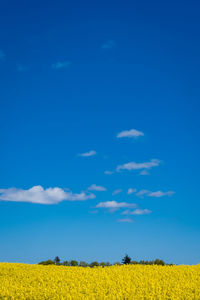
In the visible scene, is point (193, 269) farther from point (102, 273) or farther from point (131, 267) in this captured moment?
point (102, 273)

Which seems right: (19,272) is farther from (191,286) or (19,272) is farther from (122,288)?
(191,286)

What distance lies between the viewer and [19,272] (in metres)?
18.3

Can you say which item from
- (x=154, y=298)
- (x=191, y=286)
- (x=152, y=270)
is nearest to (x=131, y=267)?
(x=152, y=270)

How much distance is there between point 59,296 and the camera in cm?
1230

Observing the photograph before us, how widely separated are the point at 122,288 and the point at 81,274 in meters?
3.71

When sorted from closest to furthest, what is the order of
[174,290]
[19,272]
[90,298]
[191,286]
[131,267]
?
1. [90,298]
2. [174,290]
3. [191,286]
4. [19,272]
5. [131,267]

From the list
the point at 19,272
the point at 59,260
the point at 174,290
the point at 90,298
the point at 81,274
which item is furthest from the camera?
the point at 59,260

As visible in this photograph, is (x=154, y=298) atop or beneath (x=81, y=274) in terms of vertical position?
beneath

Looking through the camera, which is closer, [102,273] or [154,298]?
[154,298]

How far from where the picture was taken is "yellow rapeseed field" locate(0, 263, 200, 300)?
12.6 metres

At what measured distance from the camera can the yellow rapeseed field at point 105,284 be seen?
1262cm

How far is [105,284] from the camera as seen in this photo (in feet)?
47.6

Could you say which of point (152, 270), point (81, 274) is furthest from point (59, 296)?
point (152, 270)

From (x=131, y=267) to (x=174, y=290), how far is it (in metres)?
6.16
